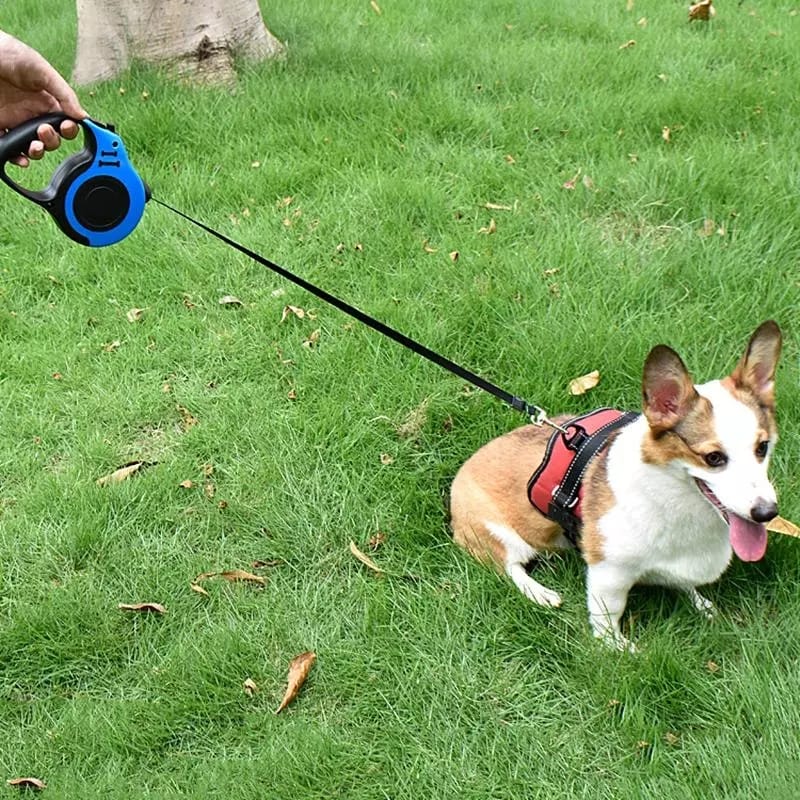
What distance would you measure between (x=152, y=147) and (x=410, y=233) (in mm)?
1688

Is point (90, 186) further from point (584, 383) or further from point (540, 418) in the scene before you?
point (584, 383)

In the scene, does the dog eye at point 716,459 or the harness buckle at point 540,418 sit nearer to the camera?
the dog eye at point 716,459

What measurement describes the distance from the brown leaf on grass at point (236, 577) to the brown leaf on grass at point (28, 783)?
71 centimetres

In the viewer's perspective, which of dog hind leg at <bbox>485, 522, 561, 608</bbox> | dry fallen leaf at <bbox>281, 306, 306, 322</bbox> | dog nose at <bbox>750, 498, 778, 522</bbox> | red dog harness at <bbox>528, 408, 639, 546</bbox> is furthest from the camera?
dry fallen leaf at <bbox>281, 306, 306, 322</bbox>

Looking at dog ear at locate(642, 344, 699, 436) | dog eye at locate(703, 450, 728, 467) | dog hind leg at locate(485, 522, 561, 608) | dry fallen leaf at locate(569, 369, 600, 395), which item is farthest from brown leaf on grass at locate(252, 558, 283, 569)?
dog eye at locate(703, 450, 728, 467)

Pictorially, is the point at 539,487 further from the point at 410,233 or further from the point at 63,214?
the point at 410,233

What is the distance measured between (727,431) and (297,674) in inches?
52.8

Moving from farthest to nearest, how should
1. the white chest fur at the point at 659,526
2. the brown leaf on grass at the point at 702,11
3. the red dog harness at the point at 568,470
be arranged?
the brown leaf on grass at the point at 702,11, the red dog harness at the point at 568,470, the white chest fur at the point at 659,526

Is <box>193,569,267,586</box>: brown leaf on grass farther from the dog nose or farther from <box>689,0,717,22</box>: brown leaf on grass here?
<box>689,0,717,22</box>: brown leaf on grass

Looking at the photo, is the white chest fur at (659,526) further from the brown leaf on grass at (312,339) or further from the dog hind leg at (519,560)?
the brown leaf on grass at (312,339)

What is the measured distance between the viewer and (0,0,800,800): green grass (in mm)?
2250

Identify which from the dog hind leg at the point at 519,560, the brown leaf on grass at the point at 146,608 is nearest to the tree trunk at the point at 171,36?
the brown leaf on grass at the point at 146,608

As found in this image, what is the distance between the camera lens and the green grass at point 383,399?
88.6 inches

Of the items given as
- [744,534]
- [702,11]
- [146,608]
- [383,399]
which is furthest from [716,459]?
[702,11]
